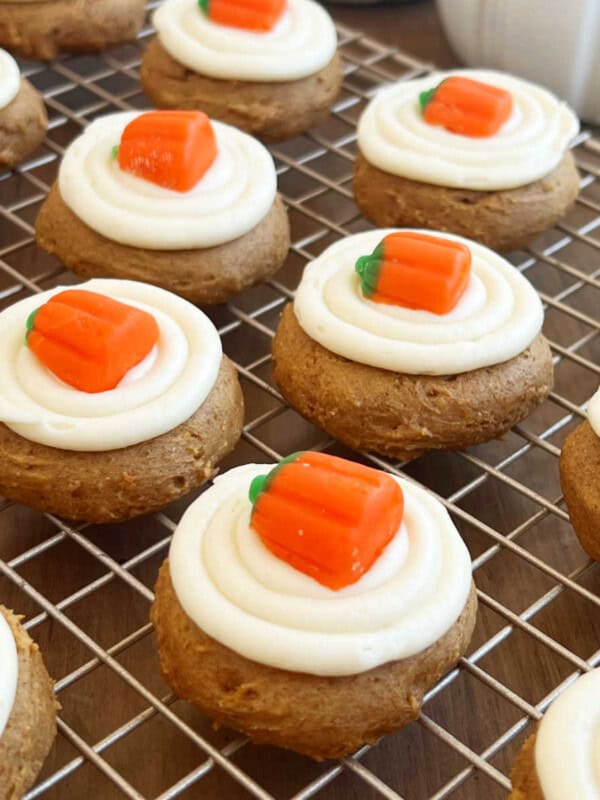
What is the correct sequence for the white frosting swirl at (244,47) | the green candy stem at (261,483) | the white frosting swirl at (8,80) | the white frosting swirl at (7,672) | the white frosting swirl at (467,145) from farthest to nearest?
the white frosting swirl at (244,47)
the white frosting swirl at (8,80)
the white frosting swirl at (467,145)
the green candy stem at (261,483)
the white frosting swirl at (7,672)

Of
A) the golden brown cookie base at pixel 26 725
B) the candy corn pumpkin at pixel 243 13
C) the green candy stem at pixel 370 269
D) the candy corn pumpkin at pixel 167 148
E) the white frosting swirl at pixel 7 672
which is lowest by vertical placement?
the golden brown cookie base at pixel 26 725

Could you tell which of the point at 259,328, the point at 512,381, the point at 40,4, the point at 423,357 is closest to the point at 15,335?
the point at 259,328

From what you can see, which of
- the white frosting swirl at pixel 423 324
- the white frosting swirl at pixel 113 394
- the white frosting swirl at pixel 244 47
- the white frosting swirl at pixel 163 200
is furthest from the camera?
the white frosting swirl at pixel 244 47

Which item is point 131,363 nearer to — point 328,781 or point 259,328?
point 259,328

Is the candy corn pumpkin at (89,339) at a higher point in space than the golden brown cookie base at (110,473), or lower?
higher

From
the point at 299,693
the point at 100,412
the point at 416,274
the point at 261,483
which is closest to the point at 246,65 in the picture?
the point at 416,274

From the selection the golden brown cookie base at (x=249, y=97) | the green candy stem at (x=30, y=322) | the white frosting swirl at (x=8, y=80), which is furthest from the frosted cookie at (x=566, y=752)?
the white frosting swirl at (x=8, y=80)

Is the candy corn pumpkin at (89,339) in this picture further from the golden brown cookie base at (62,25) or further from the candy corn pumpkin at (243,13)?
the golden brown cookie base at (62,25)
